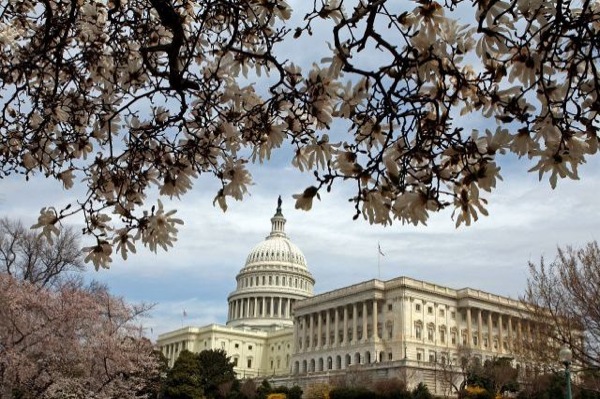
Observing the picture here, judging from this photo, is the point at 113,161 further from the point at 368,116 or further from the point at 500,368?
the point at 500,368

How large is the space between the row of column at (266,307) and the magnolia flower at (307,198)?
112 meters

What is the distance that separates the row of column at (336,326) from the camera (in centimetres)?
8438

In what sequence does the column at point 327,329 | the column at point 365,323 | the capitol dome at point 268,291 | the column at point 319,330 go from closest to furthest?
the column at point 365,323 → the column at point 327,329 → the column at point 319,330 → the capitol dome at point 268,291

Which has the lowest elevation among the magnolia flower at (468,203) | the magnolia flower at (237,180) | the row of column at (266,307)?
the magnolia flower at (468,203)

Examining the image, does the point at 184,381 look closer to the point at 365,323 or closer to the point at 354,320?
the point at 365,323

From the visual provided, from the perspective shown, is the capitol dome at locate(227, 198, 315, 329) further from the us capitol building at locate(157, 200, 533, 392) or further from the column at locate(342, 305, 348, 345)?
the column at locate(342, 305, 348, 345)

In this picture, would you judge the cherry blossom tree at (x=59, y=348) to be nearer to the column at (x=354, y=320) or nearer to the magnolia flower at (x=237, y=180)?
the magnolia flower at (x=237, y=180)

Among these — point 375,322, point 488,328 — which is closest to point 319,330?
point 375,322

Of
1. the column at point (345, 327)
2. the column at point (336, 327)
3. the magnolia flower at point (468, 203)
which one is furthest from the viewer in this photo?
the column at point (336, 327)

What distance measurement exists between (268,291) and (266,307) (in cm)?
355

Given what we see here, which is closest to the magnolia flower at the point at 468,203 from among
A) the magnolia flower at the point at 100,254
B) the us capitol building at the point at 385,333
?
the magnolia flower at the point at 100,254

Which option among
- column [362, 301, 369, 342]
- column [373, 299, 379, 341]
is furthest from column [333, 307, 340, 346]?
column [373, 299, 379, 341]

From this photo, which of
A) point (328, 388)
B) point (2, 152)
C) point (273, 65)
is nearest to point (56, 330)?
point (2, 152)

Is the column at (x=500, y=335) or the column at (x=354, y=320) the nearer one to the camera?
the column at (x=354, y=320)
